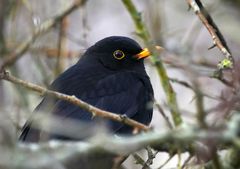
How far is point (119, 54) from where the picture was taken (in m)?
5.76

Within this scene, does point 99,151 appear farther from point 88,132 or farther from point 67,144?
point 88,132

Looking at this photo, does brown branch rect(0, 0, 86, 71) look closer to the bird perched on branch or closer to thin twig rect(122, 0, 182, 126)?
the bird perched on branch

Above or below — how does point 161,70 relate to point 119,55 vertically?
below

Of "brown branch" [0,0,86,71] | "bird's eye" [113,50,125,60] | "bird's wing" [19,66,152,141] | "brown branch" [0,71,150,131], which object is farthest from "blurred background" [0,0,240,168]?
"brown branch" [0,71,150,131]

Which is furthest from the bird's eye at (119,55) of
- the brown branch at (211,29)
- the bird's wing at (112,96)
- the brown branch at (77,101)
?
the brown branch at (77,101)

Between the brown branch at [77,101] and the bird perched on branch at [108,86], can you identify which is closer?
the brown branch at [77,101]

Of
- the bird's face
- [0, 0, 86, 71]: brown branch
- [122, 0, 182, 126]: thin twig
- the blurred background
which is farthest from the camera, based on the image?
the bird's face

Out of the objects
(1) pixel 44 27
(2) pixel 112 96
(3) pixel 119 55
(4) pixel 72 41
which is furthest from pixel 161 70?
(4) pixel 72 41

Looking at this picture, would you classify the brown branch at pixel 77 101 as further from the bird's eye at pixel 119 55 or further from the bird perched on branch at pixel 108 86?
the bird's eye at pixel 119 55

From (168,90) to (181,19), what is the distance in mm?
4308

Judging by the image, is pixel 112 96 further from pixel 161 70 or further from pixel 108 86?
pixel 161 70

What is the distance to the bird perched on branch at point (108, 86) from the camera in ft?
16.1

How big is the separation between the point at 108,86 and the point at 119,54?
54 cm

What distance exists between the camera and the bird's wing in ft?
16.2
